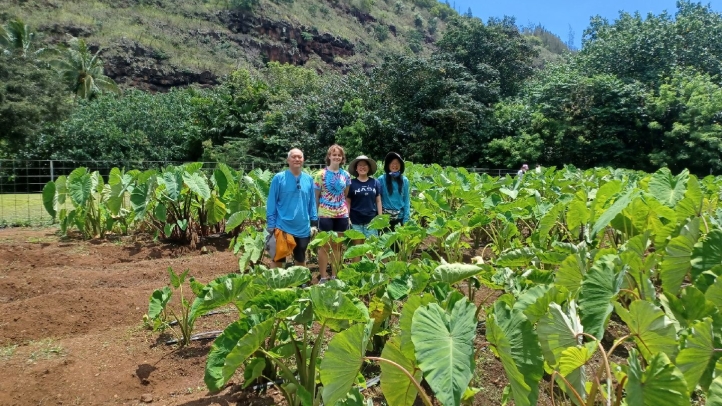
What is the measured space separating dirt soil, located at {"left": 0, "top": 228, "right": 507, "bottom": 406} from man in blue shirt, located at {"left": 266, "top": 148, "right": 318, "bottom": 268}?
0.72 m

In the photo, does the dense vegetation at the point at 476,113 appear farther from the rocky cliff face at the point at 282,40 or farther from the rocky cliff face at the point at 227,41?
the rocky cliff face at the point at 282,40

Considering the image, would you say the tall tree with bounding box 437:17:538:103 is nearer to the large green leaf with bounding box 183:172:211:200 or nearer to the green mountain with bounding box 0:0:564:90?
the green mountain with bounding box 0:0:564:90

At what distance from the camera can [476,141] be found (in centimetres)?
1798

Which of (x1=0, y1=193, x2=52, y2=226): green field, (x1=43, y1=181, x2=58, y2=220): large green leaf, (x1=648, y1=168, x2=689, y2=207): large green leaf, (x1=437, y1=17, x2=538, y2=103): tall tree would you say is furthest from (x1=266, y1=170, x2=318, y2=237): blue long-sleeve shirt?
(x1=437, y1=17, x2=538, y2=103): tall tree

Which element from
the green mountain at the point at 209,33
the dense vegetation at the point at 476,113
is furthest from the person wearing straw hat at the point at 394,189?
the green mountain at the point at 209,33

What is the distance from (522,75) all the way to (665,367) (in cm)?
2212

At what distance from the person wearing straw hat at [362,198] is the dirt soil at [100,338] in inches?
52.8

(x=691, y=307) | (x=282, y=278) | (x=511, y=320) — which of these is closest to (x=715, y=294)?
(x=691, y=307)

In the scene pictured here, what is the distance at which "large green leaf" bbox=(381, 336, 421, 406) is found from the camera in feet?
5.38

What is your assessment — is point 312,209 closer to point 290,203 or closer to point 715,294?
point 290,203

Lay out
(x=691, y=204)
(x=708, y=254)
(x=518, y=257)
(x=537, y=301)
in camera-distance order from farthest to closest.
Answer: (x=691, y=204) → (x=518, y=257) → (x=708, y=254) → (x=537, y=301)

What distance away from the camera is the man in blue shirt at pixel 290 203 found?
3666 millimetres

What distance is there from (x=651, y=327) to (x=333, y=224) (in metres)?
2.93

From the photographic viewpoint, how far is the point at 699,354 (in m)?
1.35
